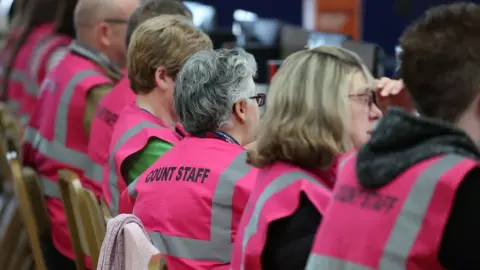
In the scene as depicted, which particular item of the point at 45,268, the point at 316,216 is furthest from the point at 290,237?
the point at 45,268

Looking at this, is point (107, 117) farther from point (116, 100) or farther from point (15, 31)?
point (15, 31)

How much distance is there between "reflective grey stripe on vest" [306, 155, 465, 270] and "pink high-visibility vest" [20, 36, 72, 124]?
3.32 m

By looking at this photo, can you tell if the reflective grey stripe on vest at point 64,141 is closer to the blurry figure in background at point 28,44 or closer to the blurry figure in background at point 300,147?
the blurry figure in background at point 28,44

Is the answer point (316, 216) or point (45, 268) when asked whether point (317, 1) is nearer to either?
point (45, 268)

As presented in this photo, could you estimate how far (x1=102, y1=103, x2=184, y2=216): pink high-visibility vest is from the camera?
9.62ft

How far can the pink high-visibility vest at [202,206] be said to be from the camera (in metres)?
2.41

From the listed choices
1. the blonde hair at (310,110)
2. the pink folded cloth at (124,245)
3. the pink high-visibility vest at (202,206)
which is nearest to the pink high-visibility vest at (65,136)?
the pink high-visibility vest at (202,206)

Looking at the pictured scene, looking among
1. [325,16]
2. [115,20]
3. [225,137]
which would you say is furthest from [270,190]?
[325,16]

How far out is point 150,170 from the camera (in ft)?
8.47

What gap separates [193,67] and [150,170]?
291 mm

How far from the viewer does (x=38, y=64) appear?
533 centimetres

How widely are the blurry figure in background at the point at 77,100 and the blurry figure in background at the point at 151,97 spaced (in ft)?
2.16

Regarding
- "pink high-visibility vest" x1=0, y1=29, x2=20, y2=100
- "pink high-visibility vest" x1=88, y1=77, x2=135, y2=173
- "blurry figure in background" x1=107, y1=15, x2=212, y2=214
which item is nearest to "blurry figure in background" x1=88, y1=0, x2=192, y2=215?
"pink high-visibility vest" x1=88, y1=77, x2=135, y2=173

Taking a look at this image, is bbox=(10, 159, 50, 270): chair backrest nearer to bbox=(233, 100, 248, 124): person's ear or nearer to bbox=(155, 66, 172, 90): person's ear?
bbox=(155, 66, 172, 90): person's ear
